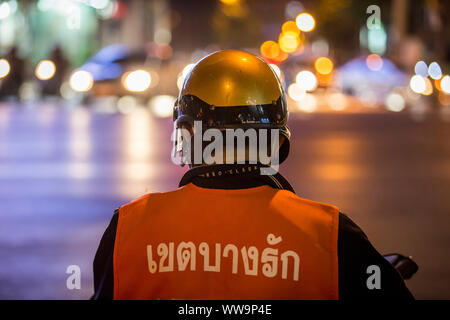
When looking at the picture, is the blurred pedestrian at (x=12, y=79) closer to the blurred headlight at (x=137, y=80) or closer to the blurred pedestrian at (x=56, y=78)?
the blurred pedestrian at (x=56, y=78)

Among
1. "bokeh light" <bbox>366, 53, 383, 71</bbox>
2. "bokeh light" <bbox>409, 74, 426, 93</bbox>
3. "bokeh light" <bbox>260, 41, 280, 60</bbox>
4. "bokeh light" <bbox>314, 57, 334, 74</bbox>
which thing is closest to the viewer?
"bokeh light" <bbox>409, 74, 426, 93</bbox>

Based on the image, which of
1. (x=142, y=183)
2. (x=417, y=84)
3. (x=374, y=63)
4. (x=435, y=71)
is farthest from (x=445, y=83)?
(x=142, y=183)

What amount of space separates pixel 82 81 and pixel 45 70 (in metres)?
3.52

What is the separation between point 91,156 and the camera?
12.5 metres

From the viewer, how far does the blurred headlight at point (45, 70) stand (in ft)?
88.0

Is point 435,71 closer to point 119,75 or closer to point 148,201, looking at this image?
point 119,75

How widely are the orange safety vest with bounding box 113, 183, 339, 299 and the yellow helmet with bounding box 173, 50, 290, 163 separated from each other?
370 millimetres

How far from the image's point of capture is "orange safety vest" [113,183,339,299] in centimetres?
223

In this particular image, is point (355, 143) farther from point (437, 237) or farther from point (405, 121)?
point (437, 237)

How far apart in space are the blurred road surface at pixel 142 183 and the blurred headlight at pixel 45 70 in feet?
27.2

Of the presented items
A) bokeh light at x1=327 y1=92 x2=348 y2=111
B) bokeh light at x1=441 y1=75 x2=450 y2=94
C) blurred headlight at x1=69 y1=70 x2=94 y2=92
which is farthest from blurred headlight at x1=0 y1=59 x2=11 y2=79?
bokeh light at x1=441 y1=75 x2=450 y2=94

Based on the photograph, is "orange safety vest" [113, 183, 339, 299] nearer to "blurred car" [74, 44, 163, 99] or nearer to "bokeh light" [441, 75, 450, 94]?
"blurred car" [74, 44, 163, 99]

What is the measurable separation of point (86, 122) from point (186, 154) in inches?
630

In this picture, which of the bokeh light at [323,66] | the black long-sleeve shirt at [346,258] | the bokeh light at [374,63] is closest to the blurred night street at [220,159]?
the black long-sleeve shirt at [346,258]
